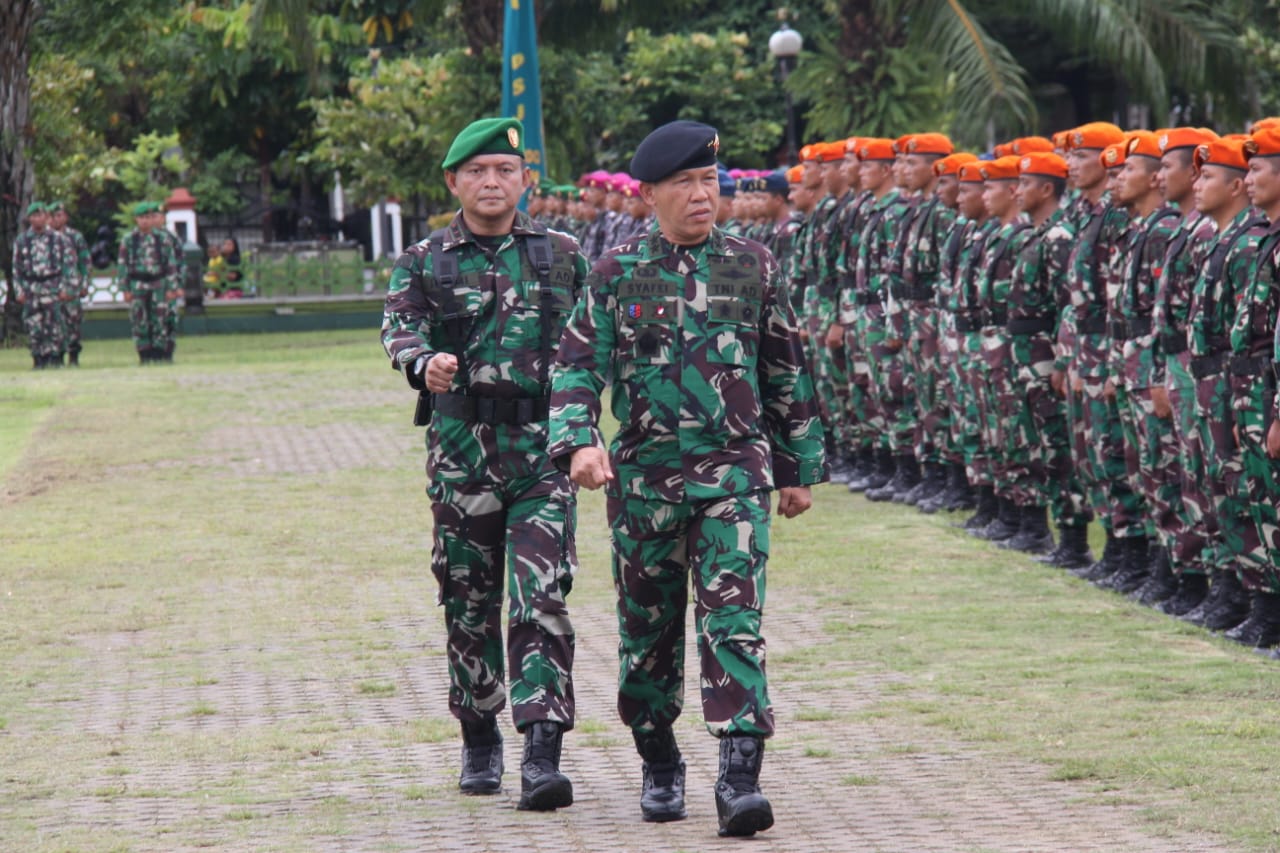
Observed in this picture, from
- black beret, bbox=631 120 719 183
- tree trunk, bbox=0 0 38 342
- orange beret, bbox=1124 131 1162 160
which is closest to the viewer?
black beret, bbox=631 120 719 183

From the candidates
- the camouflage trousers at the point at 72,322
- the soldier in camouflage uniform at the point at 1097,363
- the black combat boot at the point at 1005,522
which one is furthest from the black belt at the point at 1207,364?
the camouflage trousers at the point at 72,322

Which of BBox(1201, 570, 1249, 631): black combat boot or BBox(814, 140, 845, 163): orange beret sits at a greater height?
BBox(814, 140, 845, 163): orange beret

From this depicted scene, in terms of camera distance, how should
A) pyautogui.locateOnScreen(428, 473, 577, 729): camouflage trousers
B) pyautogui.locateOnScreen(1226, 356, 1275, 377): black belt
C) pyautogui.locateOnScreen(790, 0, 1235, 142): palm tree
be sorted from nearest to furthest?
pyautogui.locateOnScreen(428, 473, 577, 729): camouflage trousers → pyautogui.locateOnScreen(1226, 356, 1275, 377): black belt → pyautogui.locateOnScreen(790, 0, 1235, 142): palm tree

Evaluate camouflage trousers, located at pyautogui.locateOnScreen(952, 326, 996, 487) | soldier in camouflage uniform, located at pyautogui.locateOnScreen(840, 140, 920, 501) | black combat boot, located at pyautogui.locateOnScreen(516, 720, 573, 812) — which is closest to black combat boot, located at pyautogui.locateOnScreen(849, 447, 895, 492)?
soldier in camouflage uniform, located at pyautogui.locateOnScreen(840, 140, 920, 501)

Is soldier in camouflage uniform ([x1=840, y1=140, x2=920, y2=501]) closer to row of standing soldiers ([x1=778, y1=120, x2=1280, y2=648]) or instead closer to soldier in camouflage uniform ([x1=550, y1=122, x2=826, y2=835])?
row of standing soldiers ([x1=778, y1=120, x2=1280, y2=648])

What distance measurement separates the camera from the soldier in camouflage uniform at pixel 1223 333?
8953mm

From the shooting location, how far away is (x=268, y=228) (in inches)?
1923

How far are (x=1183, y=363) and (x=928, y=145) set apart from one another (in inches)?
178

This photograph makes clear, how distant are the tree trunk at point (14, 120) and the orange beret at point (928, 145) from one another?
66.5ft

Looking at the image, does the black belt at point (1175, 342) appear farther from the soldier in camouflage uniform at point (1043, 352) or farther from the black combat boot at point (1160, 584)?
the soldier in camouflage uniform at point (1043, 352)

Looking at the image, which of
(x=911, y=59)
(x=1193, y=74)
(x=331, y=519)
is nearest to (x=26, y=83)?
(x=911, y=59)

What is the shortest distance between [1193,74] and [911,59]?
313cm

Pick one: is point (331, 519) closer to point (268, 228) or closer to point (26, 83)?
point (26, 83)

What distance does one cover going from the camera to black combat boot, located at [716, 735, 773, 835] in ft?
19.6
